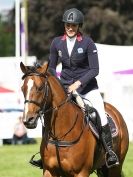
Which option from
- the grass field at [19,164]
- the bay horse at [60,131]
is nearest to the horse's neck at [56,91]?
the bay horse at [60,131]

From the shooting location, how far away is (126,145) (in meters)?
12.0

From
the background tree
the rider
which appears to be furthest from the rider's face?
the background tree

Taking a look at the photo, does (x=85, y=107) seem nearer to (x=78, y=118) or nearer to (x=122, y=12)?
(x=78, y=118)

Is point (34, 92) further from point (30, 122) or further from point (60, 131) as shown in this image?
point (60, 131)

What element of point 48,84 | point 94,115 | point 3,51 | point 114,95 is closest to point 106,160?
point 94,115

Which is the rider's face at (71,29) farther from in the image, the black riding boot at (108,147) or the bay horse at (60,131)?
the black riding boot at (108,147)

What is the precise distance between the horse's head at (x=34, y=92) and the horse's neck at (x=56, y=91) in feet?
0.75

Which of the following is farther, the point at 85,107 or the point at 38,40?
the point at 38,40

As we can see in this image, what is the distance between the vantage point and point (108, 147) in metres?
10.8

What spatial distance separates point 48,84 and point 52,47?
3.11ft

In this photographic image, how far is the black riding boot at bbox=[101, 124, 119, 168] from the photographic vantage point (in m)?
10.7

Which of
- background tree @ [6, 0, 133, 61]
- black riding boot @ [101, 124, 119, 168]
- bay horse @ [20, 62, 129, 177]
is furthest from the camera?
background tree @ [6, 0, 133, 61]

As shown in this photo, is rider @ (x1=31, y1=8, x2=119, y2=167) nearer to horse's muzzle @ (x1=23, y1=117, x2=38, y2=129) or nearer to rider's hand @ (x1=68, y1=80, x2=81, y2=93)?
rider's hand @ (x1=68, y1=80, x2=81, y2=93)

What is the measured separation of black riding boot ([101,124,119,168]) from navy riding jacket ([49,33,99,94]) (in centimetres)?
80
